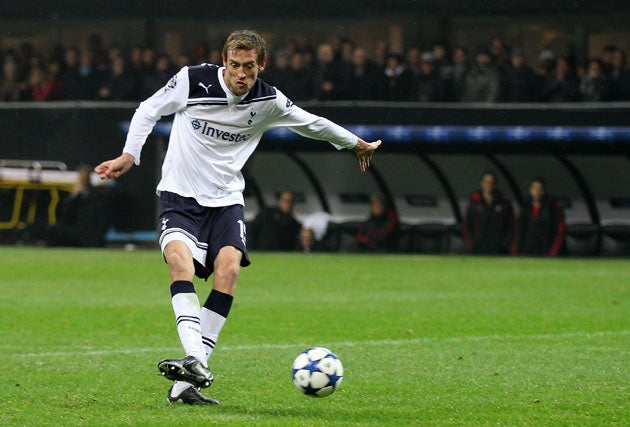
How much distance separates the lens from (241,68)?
7.21 meters

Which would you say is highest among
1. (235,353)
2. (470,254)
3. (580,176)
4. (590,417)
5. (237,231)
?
(237,231)

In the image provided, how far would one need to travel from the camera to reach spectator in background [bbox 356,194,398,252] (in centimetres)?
2297

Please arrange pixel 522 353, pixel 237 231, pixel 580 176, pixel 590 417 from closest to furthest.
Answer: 1. pixel 590 417
2. pixel 237 231
3. pixel 522 353
4. pixel 580 176

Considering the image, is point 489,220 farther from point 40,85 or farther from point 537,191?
point 40,85

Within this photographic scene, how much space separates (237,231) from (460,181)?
54.0ft

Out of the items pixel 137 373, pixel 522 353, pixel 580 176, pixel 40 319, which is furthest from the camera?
pixel 580 176

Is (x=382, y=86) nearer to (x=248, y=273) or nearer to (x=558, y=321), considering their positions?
(x=248, y=273)

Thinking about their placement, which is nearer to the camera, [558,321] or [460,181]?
[558,321]

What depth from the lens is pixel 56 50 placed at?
26891mm

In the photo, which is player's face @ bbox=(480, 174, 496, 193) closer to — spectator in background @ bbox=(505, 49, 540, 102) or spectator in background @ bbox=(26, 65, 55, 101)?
spectator in background @ bbox=(505, 49, 540, 102)

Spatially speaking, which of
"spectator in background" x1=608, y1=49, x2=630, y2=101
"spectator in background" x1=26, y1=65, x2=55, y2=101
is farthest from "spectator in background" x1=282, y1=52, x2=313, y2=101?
"spectator in background" x1=608, y1=49, x2=630, y2=101

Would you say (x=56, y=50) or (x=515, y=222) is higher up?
(x=56, y=50)

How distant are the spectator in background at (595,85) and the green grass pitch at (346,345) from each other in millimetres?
4164

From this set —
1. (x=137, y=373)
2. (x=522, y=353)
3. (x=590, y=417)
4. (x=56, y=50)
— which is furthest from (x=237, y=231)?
(x=56, y=50)
